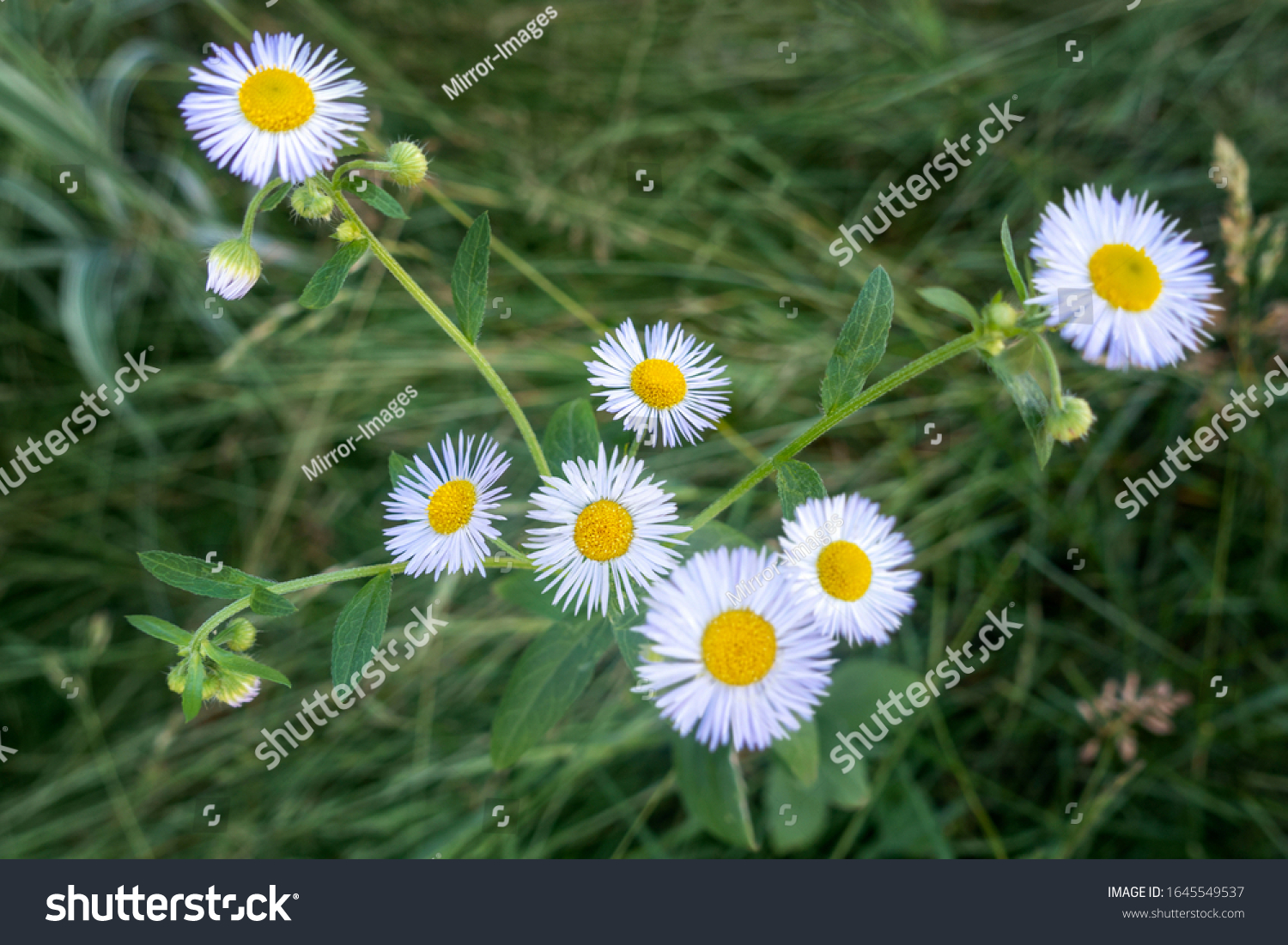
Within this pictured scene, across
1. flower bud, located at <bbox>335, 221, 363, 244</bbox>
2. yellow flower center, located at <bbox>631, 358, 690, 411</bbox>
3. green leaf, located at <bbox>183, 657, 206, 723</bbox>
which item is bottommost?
green leaf, located at <bbox>183, 657, 206, 723</bbox>

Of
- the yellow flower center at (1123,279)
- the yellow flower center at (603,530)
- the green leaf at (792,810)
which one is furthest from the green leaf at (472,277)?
the green leaf at (792,810)

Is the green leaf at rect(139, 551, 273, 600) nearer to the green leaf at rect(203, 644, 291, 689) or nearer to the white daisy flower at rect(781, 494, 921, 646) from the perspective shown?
the green leaf at rect(203, 644, 291, 689)

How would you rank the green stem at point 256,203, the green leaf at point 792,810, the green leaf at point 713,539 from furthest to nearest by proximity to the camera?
the green leaf at point 792,810
the green leaf at point 713,539
the green stem at point 256,203

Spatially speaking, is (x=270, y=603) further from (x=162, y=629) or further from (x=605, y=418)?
(x=605, y=418)

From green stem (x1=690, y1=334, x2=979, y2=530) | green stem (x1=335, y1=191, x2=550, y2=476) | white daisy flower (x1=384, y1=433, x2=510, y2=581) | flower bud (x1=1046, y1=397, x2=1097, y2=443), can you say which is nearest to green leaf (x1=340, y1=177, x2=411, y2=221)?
green stem (x1=335, y1=191, x2=550, y2=476)

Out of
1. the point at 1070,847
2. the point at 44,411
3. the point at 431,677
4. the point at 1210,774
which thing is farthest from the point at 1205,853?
the point at 44,411

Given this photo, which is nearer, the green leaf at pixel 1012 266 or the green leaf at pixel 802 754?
the green leaf at pixel 1012 266

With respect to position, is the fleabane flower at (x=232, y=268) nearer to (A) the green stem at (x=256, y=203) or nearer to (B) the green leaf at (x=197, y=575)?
(A) the green stem at (x=256, y=203)
